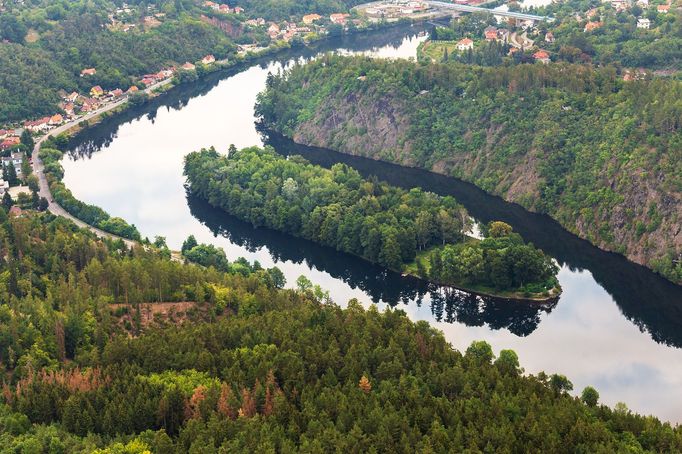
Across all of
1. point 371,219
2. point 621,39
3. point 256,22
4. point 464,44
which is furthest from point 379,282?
point 256,22

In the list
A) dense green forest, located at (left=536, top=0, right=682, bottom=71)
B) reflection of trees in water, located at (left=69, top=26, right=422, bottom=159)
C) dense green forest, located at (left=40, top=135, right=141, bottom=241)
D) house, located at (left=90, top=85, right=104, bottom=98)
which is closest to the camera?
dense green forest, located at (left=40, top=135, right=141, bottom=241)

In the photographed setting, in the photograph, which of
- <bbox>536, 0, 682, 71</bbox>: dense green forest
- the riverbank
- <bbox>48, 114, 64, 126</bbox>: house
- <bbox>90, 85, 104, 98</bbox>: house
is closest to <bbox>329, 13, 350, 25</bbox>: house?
the riverbank

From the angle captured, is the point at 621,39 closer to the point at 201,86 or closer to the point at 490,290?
the point at 201,86

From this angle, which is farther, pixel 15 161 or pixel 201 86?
pixel 201 86

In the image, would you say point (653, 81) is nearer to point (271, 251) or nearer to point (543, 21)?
point (271, 251)

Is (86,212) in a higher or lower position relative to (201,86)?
higher

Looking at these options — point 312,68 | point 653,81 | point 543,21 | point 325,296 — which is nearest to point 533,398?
point 325,296

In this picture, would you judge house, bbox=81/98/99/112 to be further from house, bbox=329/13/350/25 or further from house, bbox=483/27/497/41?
house, bbox=483/27/497/41
